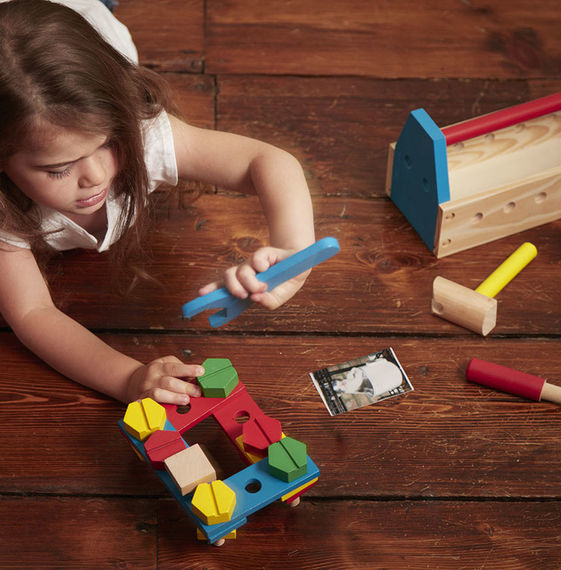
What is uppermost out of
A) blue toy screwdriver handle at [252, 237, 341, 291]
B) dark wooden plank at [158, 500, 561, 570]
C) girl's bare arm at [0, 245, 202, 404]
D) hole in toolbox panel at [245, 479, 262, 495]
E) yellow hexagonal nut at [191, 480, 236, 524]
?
blue toy screwdriver handle at [252, 237, 341, 291]

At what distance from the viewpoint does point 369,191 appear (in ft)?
4.13

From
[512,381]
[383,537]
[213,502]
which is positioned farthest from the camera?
[512,381]

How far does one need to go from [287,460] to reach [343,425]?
0.63ft

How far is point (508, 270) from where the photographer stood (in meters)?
1.12

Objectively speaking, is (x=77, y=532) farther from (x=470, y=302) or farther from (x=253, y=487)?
(x=470, y=302)

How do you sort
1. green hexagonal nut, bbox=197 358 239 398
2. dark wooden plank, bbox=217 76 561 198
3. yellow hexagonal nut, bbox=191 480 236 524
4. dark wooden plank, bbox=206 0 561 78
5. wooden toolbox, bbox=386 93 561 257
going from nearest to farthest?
1. yellow hexagonal nut, bbox=191 480 236 524
2. green hexagonal nut, bbox=197 358 239 398
3. wooden toolbox, bbox=386 93 561 257
4. dark wooden plank, bbox=217 76 561 198
5. dark wooden plank, bbox=206 0 561 78

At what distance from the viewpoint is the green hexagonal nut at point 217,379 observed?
88 cm

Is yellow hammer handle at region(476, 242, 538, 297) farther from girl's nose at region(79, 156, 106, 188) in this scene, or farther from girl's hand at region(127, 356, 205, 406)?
girl's nose at region(79, 156, 106, 188)

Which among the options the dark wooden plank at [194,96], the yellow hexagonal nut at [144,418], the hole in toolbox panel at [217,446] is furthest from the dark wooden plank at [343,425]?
the dark wooden plank at [194,96]

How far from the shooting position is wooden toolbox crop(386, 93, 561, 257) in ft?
3.63

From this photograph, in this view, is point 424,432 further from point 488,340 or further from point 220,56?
point 220,56

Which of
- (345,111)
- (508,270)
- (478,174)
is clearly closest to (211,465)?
(508,270)

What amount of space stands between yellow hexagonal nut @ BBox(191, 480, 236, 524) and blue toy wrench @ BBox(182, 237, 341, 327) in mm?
178

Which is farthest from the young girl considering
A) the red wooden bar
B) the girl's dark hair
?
the red wooden bar
